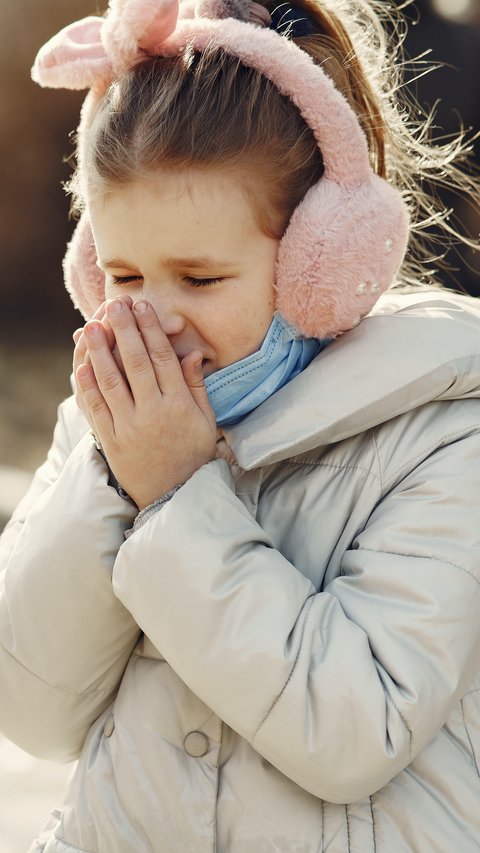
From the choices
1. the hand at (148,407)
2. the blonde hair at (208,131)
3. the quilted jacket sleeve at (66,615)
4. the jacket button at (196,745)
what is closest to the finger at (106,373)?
the hand at (148,407)

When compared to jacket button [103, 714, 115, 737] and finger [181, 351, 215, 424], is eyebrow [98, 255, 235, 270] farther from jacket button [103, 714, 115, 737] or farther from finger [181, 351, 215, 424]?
jacket button [103, 714, 115, 737]

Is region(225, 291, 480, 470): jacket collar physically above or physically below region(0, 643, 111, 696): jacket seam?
above

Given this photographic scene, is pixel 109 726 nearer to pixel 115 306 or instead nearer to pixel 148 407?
pixel 148 407

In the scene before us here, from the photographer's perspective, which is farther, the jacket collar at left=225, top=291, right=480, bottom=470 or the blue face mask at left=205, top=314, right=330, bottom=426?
the blue face mask at left=205, top=314, right=330, bottom=426

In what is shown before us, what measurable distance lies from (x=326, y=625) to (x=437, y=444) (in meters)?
0.32

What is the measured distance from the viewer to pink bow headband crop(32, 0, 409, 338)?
1432 mm

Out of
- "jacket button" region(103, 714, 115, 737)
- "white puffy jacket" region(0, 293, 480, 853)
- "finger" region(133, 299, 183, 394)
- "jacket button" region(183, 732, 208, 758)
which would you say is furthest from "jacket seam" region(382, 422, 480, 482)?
"jacket button" region(103, 714, 115, 737)

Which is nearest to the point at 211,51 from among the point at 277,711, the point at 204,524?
the point at 204,524

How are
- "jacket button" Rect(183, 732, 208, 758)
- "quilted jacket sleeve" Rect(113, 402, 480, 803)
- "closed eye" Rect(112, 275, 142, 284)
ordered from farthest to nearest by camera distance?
"closed eye" Rect(112, 275, 142, 284) < "jacket button" Rect(183, 732, 208, 758) < "quilted jacket sleeve" Rect(113, 402, 480, 803)

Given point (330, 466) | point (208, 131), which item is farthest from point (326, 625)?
A: point (208, 131)

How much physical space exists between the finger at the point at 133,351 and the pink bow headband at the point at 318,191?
0.23 m

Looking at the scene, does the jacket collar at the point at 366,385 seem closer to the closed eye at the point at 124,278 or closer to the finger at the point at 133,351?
the finger at the point at 133,351

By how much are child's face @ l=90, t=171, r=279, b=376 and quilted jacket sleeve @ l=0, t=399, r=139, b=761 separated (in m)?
0.28

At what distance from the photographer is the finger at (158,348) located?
55.5 inches
